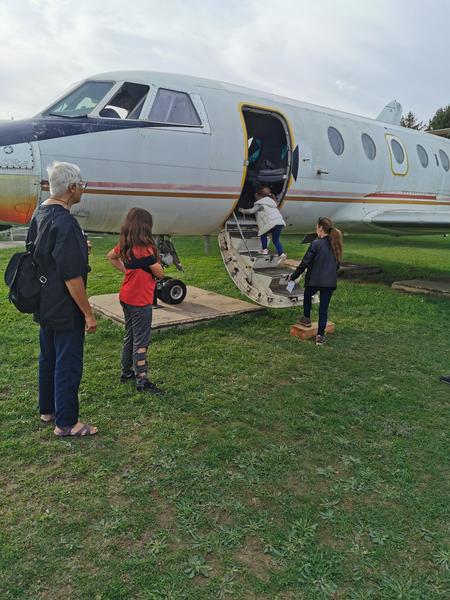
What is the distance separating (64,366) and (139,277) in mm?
1261

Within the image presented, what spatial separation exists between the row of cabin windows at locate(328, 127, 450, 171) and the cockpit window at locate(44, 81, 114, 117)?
14.3ft

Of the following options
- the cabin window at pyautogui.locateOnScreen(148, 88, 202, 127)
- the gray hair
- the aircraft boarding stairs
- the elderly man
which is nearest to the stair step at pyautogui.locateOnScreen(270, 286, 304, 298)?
the aircraft boarding stairs

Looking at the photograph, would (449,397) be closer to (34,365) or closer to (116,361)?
(116,361)

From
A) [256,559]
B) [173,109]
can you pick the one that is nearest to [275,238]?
[173,109]

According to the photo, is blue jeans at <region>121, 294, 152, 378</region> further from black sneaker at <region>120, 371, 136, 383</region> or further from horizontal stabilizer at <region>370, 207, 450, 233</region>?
horizontal stabilizer at <region>370, 207, 450, 233</region>

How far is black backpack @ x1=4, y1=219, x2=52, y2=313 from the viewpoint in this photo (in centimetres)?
371

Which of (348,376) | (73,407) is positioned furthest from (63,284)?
(348,376)

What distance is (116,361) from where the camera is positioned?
5.68 meters

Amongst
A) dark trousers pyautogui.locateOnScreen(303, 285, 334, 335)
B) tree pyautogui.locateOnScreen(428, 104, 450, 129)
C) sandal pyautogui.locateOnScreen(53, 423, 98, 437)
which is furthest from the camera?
tree pyautogui.locateOnScreen(428, 104, 450, 129)

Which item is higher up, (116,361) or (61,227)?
(61,227)

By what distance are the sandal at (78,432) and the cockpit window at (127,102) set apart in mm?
4081

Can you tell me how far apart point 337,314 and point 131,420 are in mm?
4977

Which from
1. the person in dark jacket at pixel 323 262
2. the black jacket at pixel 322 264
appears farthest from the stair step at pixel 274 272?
the black jacket at pixel 322 264

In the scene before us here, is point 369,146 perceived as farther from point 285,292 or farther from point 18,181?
point 18,181
